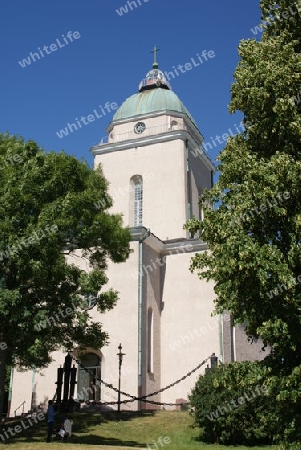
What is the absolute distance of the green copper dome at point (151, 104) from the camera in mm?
31016

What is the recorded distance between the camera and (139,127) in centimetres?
3097

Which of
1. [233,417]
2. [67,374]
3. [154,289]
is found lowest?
[233,417]

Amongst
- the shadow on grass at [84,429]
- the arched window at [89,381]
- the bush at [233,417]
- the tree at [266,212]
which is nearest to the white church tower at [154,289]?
the arched window at [89,381]

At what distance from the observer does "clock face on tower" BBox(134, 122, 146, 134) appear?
101ft

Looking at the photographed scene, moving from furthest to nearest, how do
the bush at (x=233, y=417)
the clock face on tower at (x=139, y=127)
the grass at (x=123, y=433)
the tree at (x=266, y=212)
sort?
the clock face on tower at (x=139, y=127) → the bush at (x=233, y=417) → the grass at (x=123, y=433) → the tree at (x=266, y=212)

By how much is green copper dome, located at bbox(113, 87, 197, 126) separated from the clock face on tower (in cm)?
62

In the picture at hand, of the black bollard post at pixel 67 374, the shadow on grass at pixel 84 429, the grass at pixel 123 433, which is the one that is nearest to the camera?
the grass at pixel 123 433

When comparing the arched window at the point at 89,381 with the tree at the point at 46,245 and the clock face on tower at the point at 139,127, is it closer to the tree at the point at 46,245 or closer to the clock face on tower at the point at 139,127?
the tree at the point at 46,245

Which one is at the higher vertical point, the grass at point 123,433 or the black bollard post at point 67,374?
the black bollard post at point 67,374

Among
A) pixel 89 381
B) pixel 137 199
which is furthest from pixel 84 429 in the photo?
pixel 137 199

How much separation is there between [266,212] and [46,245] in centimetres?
646

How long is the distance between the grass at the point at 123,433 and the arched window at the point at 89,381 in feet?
10.5

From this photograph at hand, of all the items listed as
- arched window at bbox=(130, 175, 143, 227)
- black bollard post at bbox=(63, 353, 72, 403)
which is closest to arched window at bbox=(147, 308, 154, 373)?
black bollard post at bbox=(63, 353, 72, 403)

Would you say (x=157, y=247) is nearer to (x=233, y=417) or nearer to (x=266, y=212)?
(x=233, y=417)
